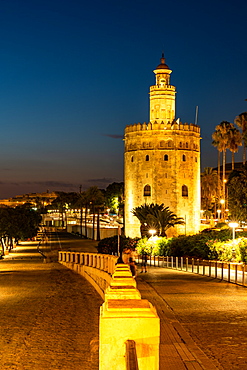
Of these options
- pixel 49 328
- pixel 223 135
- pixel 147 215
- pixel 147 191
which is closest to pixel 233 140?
pixel 223 135

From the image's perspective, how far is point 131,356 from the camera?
13.8 feet

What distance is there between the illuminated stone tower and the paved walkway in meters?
49.9

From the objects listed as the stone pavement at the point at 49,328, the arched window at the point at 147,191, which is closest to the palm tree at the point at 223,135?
the arched window at the point at 147,191

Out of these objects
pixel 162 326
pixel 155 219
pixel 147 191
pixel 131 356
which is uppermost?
pixel 147 191

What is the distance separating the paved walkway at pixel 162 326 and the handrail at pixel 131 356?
4103 millimetres

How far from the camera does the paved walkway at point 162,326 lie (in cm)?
948

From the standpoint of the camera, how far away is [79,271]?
31797 millimetres

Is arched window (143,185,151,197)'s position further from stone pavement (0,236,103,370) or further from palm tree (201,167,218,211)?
stone pavement (0,236,103,370)

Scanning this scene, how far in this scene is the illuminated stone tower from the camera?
71.6 m

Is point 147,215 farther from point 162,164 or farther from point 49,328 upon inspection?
point 49,328

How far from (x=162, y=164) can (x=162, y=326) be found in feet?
200

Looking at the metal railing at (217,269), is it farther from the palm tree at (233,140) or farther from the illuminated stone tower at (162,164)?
the palm tree at (233,140)

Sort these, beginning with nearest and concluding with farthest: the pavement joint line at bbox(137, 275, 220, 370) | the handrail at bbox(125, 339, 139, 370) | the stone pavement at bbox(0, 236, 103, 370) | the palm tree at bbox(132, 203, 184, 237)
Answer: the handrail at bbox(125, 339, 139, 370) → the pavement joint line at bbox(137, 275, 220, 370) → the stone pavement at bbox(0, 236, 103, 370) → the palm tree at bbox(132, 203, 184, 237)

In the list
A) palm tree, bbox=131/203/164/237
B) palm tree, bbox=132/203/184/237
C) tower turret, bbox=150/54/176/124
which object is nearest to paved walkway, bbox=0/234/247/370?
palm tree, bbox=132/203/184/237
